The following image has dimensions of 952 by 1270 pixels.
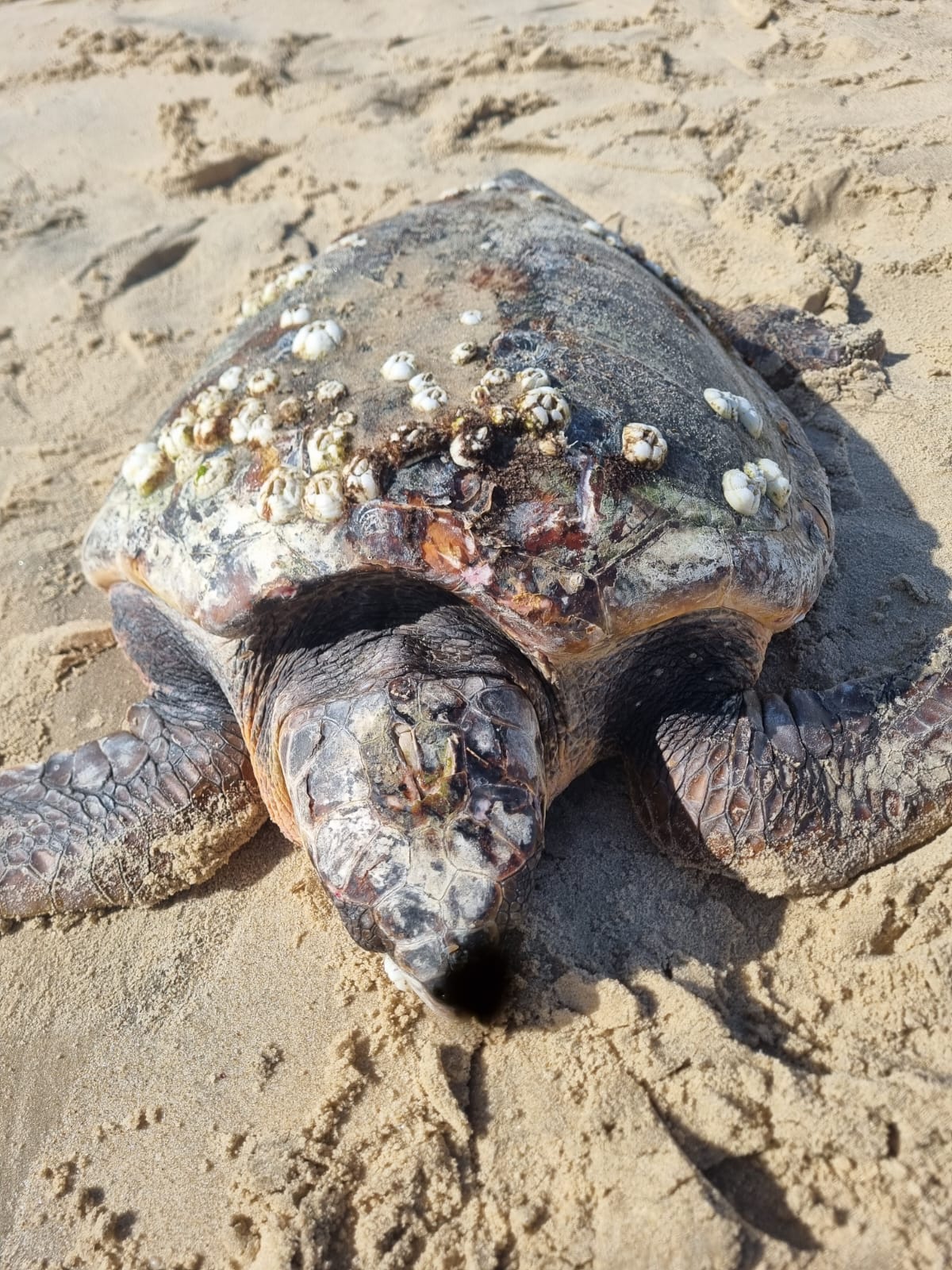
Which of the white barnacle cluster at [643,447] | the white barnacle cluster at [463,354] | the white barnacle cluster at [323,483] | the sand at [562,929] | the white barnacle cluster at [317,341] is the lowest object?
the sand at [562,929]

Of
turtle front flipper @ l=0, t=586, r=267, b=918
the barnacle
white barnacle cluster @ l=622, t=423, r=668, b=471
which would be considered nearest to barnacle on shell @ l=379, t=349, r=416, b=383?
the barnacle

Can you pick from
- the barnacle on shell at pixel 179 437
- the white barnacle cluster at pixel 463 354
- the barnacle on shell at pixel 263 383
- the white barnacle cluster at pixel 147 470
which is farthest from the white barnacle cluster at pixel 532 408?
the white barnacle cluster at pixel 147 470

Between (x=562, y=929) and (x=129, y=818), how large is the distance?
1152mm

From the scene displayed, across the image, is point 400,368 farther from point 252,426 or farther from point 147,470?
point 147,470

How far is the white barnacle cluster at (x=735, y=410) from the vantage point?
2414mm

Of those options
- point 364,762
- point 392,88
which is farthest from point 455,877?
point 392,88

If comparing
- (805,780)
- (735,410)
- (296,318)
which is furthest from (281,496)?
(805,780)

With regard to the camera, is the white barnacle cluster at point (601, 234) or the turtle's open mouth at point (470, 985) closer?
the turtle's open mouth at point (470, 985)

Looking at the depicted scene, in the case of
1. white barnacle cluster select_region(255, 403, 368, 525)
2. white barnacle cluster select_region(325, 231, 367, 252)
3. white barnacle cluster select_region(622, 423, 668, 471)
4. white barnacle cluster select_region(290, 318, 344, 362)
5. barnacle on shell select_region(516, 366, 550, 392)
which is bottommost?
white barnacle cluster select_region(622, 423, 668, 471)

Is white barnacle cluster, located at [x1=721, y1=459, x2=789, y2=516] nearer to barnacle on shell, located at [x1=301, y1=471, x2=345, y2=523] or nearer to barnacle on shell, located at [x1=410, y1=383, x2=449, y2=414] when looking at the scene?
barnacle on shell, located at [x1=410, y1=383, x2=449, y2=414]

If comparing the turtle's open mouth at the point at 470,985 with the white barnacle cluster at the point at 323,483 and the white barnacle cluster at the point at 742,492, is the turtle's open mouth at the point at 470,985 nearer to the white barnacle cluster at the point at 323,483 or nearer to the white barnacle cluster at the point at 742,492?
the white barnacle cluster at the point at 323,483

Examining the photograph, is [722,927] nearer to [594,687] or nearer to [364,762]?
[594,687]

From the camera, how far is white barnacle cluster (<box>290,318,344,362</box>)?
96.5 inches

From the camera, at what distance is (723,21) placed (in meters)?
4.89
